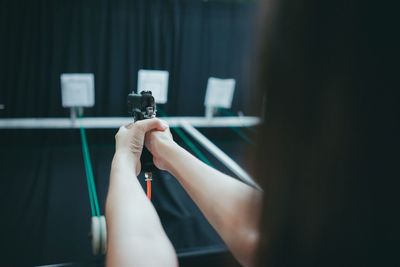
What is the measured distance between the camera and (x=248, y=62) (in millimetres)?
227

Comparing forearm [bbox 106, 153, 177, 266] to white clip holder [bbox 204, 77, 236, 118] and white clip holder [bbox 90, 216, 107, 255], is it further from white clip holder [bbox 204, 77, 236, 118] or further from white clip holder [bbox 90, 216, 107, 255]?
white clip holder [bbox 204, 77, 236, 118]

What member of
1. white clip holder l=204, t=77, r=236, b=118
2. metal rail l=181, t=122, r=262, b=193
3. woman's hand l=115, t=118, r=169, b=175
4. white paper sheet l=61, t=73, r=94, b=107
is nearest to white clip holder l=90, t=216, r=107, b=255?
woman's hand l=115, t=118, r=169, b=175

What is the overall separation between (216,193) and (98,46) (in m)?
1.45

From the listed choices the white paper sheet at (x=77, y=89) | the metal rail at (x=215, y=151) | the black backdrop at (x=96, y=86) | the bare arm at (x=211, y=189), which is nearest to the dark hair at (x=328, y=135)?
the bare arm at (x=211, y=189)

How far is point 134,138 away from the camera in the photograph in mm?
666

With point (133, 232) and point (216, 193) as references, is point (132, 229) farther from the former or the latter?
point (216, 193)

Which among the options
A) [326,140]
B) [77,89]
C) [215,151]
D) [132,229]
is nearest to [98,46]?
[77,89]

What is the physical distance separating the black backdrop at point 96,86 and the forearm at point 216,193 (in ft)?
1.80

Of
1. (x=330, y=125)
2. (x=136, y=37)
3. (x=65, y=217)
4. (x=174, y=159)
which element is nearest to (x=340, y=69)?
(x=330, y=125)

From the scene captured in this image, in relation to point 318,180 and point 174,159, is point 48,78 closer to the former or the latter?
point 174,159

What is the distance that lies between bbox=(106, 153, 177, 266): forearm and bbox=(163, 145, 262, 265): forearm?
0.31ft

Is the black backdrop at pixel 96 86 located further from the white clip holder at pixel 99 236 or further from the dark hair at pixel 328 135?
the dark hair at pixel 328 135

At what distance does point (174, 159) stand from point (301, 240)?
479 mm

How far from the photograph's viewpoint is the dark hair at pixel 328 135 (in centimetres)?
17
